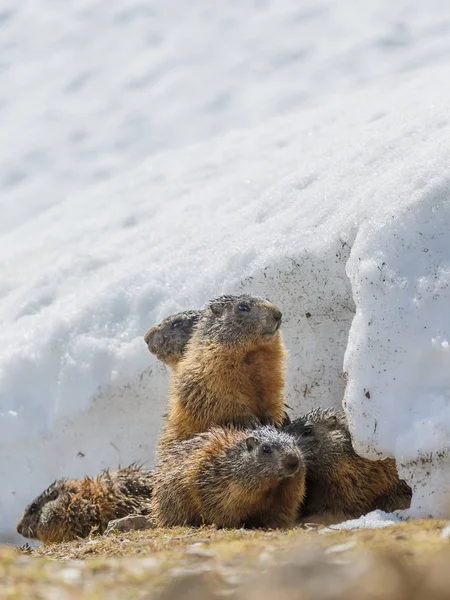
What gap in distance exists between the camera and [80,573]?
4953 millimetres

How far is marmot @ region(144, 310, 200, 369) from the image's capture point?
1038 centimetres

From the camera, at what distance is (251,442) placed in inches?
336

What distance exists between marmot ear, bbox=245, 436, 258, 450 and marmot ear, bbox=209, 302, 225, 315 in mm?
1571

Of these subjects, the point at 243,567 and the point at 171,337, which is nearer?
the point at 243,567

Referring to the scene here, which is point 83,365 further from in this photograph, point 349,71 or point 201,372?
point 349,71

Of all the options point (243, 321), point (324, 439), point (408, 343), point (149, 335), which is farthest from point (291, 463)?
point (149, 335)

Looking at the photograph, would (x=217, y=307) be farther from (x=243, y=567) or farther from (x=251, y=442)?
(x=243, y=567)

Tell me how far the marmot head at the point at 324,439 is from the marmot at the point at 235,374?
1.48 ft

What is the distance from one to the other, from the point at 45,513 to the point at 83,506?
0.39 m

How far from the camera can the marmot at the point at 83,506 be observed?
1021 cm

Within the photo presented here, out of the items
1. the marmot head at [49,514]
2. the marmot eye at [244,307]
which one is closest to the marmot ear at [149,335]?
the marmot eye at [244,307]

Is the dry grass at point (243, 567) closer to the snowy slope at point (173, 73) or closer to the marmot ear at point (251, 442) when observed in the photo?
the marmot ear at point (251, 442)

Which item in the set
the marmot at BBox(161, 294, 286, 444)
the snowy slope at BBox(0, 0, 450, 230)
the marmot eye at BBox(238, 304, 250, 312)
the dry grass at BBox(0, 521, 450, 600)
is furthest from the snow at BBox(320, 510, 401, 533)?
the snowy slope at BBox(0, 0, 450, 230)

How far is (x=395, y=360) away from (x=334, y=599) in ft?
15.5
